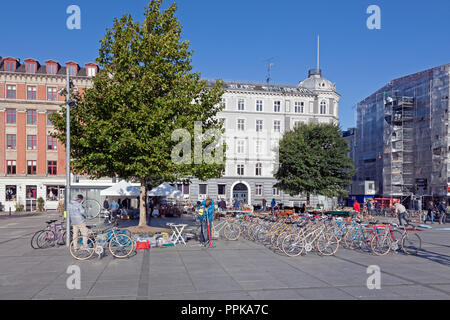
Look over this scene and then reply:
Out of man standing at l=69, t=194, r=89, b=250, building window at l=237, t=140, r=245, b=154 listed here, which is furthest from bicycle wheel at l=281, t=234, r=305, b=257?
building window at l=237, t=140, r=245, b=154

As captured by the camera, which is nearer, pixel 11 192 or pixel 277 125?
pixel 11 192

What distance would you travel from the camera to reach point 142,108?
53.5 feet

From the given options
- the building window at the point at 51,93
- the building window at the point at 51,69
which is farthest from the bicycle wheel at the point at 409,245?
the building window at the point at 51,69

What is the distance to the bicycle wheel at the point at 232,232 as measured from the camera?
648 inches

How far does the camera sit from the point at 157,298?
23.9 ft

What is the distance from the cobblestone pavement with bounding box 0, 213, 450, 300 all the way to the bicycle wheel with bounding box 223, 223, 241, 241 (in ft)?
9.15

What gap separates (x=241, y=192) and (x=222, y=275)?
131 ft

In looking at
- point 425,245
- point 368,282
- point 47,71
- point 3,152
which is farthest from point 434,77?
point 3,152

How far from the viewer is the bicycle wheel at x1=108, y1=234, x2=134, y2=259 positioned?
11828 millimetres

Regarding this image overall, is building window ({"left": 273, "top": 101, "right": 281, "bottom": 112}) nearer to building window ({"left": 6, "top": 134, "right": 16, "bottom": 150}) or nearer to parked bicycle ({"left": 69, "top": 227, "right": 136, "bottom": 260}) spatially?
building window ({"left": 6, "top": 134, "right": 16, "bottom": 150})

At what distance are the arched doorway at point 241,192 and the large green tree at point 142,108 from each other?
3052 centimetres

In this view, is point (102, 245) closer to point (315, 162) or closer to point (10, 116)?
point (315, 162)

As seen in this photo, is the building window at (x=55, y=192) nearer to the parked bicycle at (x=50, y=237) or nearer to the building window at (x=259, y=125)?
the building window at (x=259, y=125)

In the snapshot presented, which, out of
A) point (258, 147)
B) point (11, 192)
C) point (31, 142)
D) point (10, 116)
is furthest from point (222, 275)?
point (10, 116)
